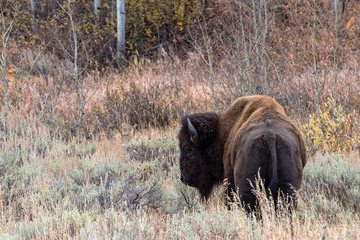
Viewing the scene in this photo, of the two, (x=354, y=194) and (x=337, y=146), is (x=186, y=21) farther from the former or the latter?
(x=354, y=194)

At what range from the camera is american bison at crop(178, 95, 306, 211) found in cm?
383

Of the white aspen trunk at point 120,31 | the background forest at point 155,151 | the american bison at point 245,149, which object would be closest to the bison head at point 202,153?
the american bison at point 245,149

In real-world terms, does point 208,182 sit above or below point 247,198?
below

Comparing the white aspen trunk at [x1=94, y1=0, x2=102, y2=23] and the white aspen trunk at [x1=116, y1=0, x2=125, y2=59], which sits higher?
the white aspen trunk at [x1=94, y1=0, x2=102, y2=23]

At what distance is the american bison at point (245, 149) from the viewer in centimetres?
383

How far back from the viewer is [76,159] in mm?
7516

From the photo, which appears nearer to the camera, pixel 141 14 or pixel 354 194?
pixel 354 194

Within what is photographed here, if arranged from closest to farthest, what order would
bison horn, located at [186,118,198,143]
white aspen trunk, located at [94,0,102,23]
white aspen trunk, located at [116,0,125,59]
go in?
1. bison horn, located at [186,118,198,143]
2. white aspen trunk, located at [116,0,125,59]
3. white aspen trunk, located at [94,0,102,23]

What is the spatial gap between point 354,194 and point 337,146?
2.14 metres

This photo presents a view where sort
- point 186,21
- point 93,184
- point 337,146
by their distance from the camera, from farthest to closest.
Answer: point 186,21, point 337,146, point 93,184

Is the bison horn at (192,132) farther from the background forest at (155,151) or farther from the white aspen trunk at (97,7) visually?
the white aspen trunk at (97,7)

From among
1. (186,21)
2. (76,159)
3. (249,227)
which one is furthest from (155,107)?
(186,21)

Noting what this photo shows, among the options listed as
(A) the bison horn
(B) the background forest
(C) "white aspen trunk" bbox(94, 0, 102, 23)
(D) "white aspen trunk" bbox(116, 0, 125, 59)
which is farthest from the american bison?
(C) "white aspen trunk" bbox(94, 0, 102, 23)

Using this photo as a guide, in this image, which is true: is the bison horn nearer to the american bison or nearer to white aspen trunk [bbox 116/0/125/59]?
the american bison
